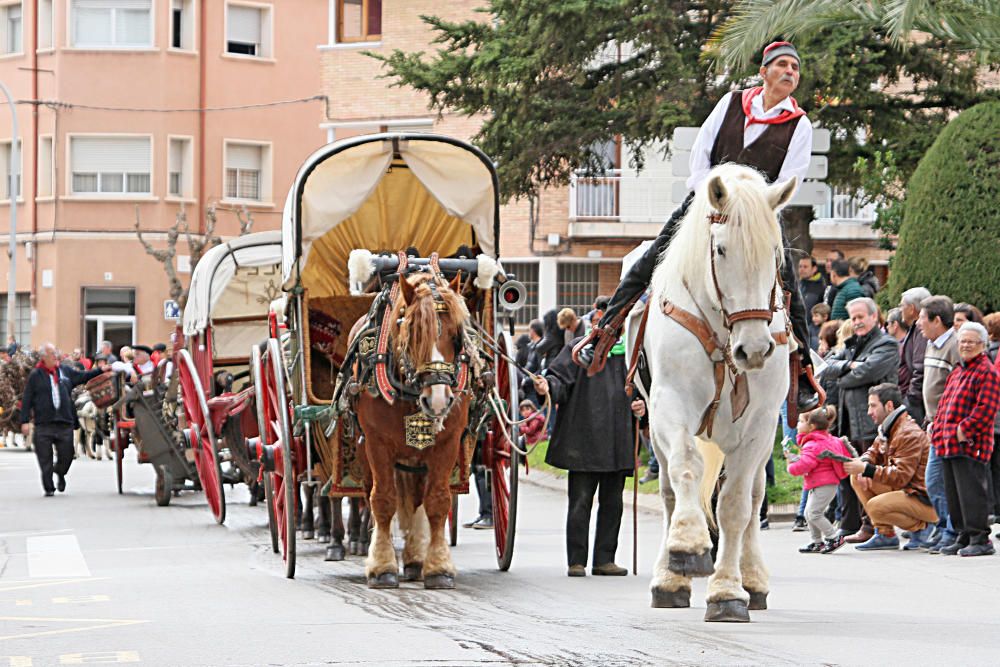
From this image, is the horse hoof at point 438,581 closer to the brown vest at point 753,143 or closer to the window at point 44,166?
the brown vest at point 753,143

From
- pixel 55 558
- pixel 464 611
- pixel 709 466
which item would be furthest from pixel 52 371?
pixel 709 466

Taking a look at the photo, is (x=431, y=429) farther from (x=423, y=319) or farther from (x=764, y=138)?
(x=764, y=138)

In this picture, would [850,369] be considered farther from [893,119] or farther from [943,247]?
[893,119]

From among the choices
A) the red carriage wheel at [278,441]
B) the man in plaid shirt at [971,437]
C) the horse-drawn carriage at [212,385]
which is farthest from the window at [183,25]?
the man in plaid shirt at [971,437]

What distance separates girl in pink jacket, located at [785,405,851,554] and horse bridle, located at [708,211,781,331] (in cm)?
481

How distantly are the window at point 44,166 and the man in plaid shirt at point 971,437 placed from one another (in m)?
37.0

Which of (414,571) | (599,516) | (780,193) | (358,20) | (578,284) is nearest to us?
(780,193)

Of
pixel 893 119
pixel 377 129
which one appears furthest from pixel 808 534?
pixel 377 129

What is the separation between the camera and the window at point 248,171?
160 feet

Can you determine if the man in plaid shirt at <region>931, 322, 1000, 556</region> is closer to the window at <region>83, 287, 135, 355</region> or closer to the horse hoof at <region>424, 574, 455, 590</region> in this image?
the horse hoof at <region>424, 574, 455, 590</region>

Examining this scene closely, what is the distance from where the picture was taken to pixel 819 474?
13938 mm

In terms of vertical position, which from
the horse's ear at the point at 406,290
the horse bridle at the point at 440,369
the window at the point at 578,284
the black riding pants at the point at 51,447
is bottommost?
the black riding pants at the point at 51,447

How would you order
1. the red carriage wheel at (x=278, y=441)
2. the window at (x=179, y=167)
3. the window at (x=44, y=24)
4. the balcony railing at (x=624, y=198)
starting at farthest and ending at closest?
the window at (x=179, y=167) < the window at (x=44, y=24) < the balcony railing at (x=624, y=198) < the red carriage wheel at (x=278, y=441)

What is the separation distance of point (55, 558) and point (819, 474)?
20.6ft
